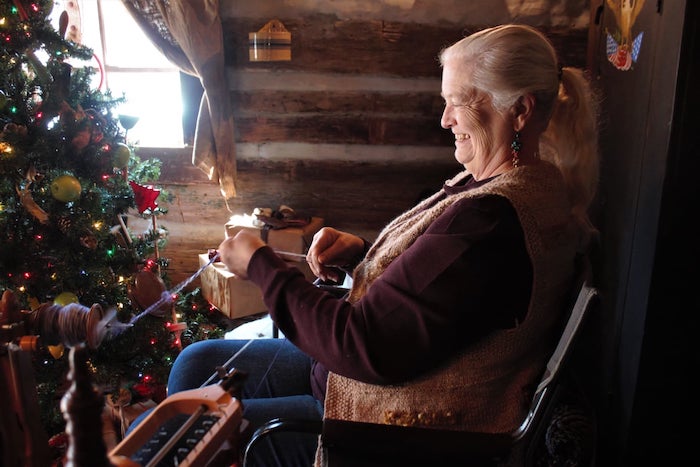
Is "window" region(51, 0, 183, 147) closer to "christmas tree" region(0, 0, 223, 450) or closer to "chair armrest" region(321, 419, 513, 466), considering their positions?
"christmas tree" region(0, 0, 223, 450)

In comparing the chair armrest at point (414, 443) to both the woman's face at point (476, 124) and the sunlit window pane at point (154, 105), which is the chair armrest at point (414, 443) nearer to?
the woman's face at point (476, 124)

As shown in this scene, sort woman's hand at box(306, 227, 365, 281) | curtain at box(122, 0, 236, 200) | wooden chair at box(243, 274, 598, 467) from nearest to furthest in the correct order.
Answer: wooden chair at box(243, 274, 598, 467), woman's hand at box(306, 227, 365, 281), curtain at box(122, 0, 236, 200)

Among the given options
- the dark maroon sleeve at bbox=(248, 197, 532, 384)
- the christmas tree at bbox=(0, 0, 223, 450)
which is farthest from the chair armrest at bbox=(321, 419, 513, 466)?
the christmas tree at bbox=(0, 0, 223, 450)

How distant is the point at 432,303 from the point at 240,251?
393 mm

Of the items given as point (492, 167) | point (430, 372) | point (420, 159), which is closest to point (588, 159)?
point (492, 167)

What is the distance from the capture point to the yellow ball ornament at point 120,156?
1965 millimetres

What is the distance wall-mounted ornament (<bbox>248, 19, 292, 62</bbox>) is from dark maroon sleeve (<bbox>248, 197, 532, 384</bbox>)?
1.82 meters

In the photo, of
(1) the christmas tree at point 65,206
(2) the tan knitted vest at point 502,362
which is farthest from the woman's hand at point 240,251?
(1) the christmas tree at point 65,206

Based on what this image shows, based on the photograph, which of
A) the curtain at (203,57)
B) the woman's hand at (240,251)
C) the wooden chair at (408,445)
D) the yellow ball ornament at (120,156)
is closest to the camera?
the wooden chair at (408,445)

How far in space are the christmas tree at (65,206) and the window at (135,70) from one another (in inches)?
36.3

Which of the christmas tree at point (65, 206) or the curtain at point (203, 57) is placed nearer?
the christmas tree at point (65, 206)

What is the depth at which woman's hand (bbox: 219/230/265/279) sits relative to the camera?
103 cm

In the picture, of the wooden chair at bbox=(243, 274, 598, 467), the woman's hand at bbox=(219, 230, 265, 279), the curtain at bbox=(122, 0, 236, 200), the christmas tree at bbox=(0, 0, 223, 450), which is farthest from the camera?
the curtain at bbox=(122, 0, 236, 200)

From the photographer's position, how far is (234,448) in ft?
2.31
